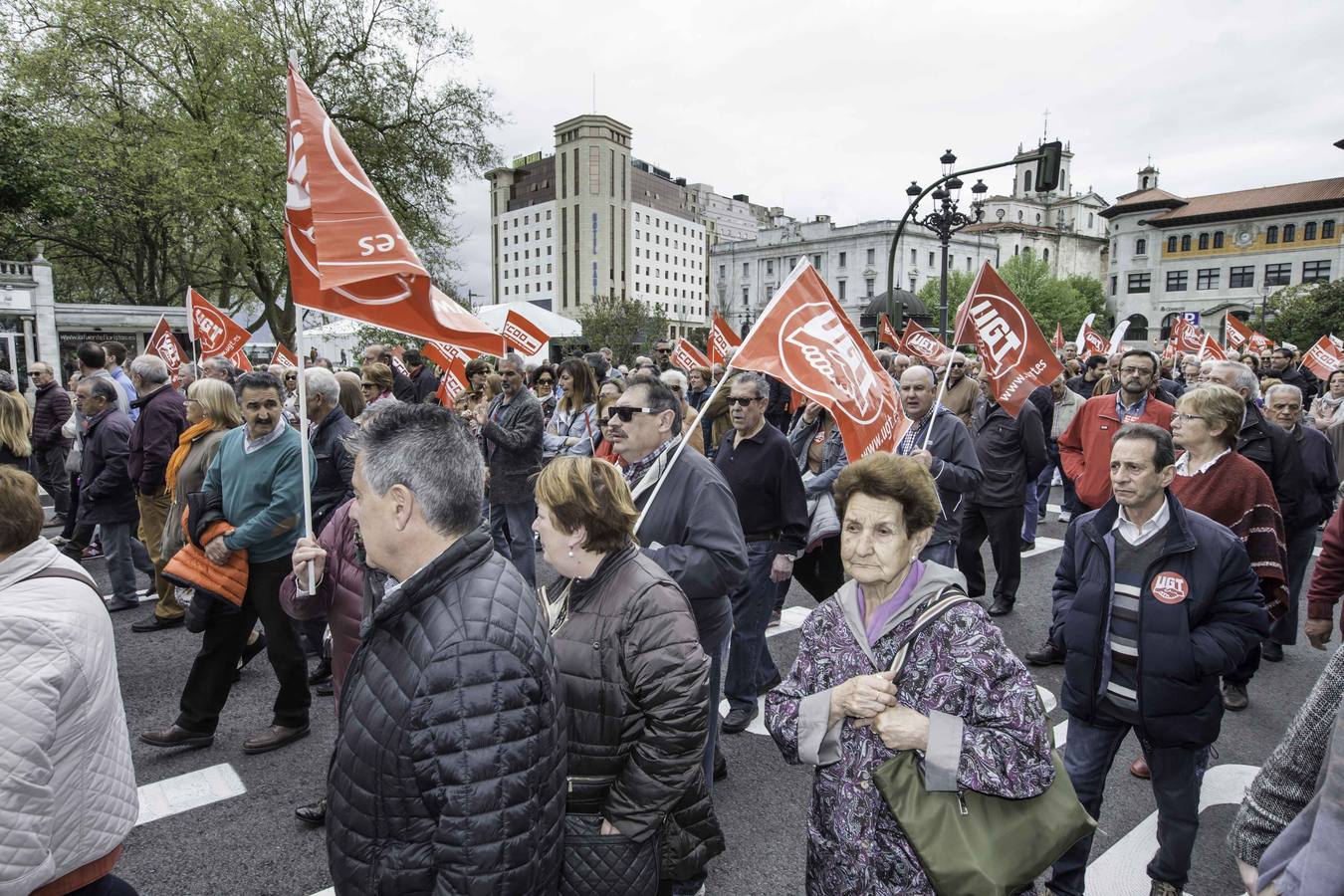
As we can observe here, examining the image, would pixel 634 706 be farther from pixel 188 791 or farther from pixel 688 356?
pixel 688 356

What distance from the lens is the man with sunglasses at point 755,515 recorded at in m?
4.34

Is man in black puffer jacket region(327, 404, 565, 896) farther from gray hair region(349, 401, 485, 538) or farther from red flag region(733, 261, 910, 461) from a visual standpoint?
red flag region(733, 261, 910, 461)

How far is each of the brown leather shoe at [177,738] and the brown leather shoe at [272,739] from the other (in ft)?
0.70

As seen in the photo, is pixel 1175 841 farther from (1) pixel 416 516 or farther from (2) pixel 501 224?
(2) pixel 501 224

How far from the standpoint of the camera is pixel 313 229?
306 centimetres

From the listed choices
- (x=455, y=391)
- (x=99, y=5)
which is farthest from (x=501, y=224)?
(x=455, y=391)

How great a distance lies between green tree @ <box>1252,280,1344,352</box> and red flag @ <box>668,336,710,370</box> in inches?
1600

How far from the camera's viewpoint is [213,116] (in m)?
20.4

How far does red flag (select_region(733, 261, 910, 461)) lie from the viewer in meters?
3.67

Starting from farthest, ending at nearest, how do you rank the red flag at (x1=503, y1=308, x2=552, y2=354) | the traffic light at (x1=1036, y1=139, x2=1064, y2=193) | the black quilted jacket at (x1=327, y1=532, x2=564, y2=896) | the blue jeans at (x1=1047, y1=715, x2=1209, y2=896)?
the traffic light at (x1=1036, y1=139, x2=1064, y2=193) < the red flag at (x1=503, y1=308, x2=552, y2=354) < the blue jeans at (x1=1047, y1=715, x2=1209, y2=896) < the black quilted jacket at (x1=327, y1=532, x2=564, y2=896)

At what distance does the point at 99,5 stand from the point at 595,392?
2102 centimetres

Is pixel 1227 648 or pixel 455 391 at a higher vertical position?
pixel 455 391

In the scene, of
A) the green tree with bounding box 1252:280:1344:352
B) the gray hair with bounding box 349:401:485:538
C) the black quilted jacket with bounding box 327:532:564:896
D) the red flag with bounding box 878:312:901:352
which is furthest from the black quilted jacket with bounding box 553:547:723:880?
the green tree with bounding box 1252:280:1344:352

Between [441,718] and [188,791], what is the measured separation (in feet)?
10.6
